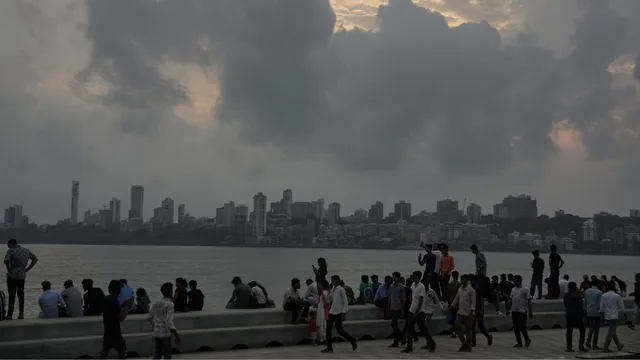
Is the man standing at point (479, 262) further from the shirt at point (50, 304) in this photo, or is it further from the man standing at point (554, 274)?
the shirt at point (50, 304)

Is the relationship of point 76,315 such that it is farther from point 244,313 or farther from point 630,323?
point 630,323

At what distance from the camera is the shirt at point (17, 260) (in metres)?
15.3

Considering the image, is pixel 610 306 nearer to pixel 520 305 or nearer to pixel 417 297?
pixel 520 305

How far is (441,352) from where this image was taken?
16.4 meters

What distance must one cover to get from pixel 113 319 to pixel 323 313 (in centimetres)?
591

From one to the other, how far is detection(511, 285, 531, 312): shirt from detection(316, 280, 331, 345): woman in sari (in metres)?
4.37

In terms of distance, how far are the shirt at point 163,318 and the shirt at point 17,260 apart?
16.1ft

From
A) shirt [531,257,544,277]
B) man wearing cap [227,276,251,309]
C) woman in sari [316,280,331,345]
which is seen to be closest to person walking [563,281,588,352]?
woman in sari [316,280,331,345]

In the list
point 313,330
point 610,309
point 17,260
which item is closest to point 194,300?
point 313,330

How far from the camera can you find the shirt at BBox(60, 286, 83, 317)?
16031mm

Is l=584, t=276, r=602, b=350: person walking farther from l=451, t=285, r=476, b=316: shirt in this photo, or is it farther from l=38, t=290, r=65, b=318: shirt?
l=38, t=290, r=65, b=318: shirt

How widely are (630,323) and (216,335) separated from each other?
13323 millimetres

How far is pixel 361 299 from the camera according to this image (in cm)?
2092

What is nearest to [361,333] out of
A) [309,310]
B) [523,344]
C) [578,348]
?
[309,310]
